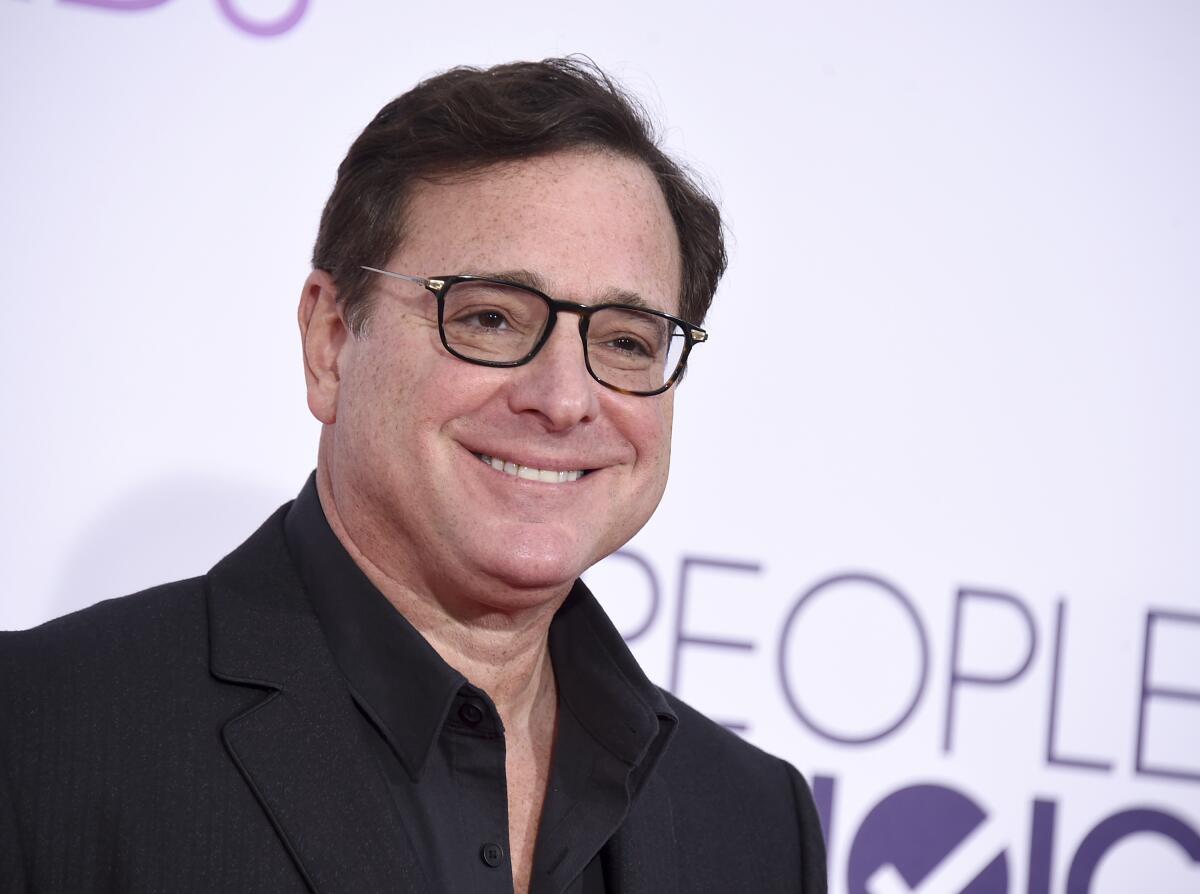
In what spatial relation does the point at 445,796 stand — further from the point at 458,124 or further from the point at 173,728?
the point at 458,124

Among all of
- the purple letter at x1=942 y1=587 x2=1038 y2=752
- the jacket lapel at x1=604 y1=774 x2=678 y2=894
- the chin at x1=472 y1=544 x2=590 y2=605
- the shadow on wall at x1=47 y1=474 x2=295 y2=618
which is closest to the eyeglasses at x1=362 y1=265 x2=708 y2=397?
the chin at x1=472 y1=544 x2=590 y2=605

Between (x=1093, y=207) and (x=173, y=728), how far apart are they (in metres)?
2.62

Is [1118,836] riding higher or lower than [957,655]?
lower

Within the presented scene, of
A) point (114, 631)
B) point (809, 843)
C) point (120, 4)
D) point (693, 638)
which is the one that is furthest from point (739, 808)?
point (120, 4)

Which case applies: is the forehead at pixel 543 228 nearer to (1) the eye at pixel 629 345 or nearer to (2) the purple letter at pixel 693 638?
(1) the eye at pixel 629 345

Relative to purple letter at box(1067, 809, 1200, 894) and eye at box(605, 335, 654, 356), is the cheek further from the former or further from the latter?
purple letter at box(1067, 809, 1200, 894)

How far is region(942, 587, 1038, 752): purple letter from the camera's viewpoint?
3.24m

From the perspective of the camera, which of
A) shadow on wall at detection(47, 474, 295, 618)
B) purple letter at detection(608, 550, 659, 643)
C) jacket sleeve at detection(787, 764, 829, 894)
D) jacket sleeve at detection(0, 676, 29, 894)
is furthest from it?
purple letter at detection(608, 550, 659, 643)

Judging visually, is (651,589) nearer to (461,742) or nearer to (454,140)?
(461,742)

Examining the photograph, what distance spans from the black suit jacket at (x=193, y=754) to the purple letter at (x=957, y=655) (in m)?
1.85

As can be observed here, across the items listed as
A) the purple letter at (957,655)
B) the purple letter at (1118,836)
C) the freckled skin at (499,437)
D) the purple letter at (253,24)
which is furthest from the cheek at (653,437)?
the purple letter at (1118,836)

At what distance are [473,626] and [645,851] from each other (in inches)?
16.4

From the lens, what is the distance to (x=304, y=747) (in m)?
1.71

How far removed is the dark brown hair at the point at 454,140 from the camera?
1.97 metres
